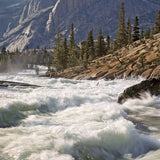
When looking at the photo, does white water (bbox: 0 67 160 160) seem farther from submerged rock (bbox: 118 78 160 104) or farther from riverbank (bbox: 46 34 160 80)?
riverbank (bbox: 46 34 160 80)

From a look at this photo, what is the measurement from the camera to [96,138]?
23.7ft

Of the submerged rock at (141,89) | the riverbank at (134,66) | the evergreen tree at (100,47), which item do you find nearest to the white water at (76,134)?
the submerged rock at (141,89)

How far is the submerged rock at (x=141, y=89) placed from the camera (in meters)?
14.4

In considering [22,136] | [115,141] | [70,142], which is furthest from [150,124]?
[22,136]

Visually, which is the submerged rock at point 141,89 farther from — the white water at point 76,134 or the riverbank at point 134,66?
the riverbank at point 134,66

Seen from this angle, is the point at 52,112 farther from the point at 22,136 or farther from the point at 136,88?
the point at 136,88

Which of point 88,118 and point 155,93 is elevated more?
point 155,93

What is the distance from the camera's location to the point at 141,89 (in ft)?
48.0

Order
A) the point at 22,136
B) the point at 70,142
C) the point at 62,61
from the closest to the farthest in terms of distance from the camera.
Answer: the point at 70,142, the point at 22,136, the point at 62,61

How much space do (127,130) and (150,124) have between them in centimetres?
268

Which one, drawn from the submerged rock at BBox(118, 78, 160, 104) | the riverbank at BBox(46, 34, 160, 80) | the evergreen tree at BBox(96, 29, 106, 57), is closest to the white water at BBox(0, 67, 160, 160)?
the submerged rock at BBox(118, 78, 160, 104)

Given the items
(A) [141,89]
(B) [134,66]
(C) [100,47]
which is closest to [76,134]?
(A) [141,89]

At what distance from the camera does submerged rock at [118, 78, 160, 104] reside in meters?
14.4

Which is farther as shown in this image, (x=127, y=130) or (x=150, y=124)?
(x=150, y=124)
